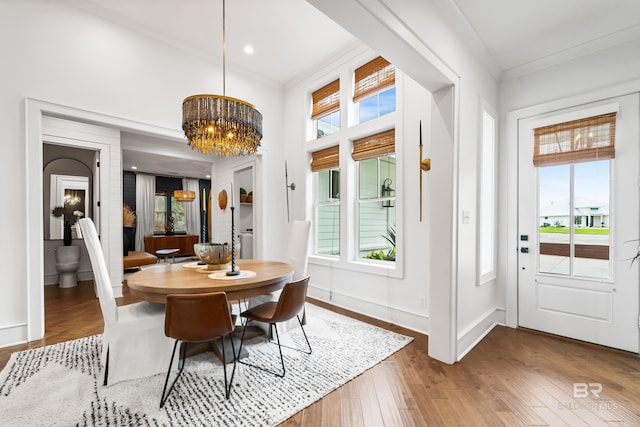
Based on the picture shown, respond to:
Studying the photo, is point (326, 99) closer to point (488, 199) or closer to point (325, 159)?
point (325, 159)

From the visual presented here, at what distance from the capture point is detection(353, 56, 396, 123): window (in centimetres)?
336

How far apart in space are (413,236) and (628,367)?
195 cm

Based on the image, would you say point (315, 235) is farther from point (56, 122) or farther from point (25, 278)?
point (56, 122)

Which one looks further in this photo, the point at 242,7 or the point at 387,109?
the point at 387,109

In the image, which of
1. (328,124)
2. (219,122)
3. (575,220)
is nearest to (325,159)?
(328,124)

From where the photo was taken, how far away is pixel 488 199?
3086 millimetres

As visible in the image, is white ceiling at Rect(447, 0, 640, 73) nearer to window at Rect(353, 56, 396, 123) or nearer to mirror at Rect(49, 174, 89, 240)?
window at Rect(353, 56, 396, 123)

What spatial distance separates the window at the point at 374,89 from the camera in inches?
132

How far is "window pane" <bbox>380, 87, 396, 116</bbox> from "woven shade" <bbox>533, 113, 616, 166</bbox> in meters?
1.55

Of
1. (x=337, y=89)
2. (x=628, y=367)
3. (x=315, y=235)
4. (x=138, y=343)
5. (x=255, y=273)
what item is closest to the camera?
(x=138, y=343)

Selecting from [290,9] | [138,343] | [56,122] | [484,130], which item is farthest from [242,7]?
[138,343]

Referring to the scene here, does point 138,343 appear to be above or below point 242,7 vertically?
below

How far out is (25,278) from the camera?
8.94 feet

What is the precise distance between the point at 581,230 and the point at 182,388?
3.77 meters
